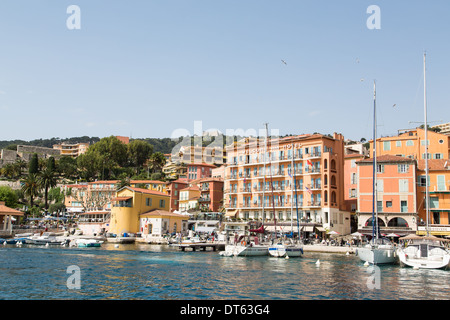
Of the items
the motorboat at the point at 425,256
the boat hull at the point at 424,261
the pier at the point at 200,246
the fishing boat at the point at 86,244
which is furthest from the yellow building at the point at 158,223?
the motorboat at the point at 425,256

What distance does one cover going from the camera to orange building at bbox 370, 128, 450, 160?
219ft

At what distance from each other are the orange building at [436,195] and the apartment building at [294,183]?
13135 millimetres

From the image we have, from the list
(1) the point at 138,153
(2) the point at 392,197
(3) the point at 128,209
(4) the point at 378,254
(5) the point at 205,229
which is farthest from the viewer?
(1) the point at 138,153

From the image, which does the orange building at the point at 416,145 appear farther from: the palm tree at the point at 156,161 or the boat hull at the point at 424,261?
the palm tree at the point at 156,161

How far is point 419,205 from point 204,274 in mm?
40425

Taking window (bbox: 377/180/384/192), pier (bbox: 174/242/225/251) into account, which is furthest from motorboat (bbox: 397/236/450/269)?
pier (bbox: 174/242/225/251)

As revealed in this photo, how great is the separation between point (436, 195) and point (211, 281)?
43.4m

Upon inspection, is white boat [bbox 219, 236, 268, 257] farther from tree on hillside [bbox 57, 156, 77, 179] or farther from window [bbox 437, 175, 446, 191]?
tree on hillside [bbox 57, 156, 77, 179]

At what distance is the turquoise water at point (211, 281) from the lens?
22.0m

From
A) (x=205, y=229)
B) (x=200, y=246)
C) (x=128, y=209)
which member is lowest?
(x=200, y=246)

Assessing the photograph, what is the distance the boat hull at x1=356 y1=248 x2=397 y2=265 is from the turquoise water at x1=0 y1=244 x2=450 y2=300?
115cm

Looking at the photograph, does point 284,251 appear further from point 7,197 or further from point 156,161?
point 156,161

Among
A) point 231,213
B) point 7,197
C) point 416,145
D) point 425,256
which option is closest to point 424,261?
point 425,256

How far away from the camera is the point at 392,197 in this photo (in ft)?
193
